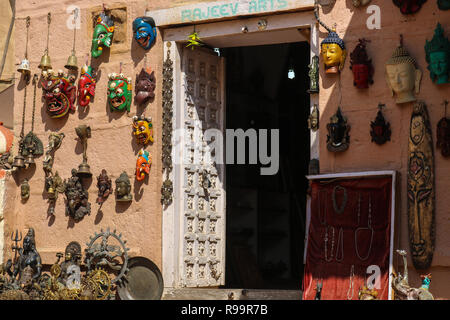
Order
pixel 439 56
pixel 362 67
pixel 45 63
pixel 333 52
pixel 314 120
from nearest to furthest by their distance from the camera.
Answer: pixel 439 56 → pixel 362 67 → pixel 333 52 → pixel 314 120 → pixel 45 63

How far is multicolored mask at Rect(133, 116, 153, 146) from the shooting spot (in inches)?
424

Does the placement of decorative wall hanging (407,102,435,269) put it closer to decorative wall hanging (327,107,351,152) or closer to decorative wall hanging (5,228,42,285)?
decorative wall hanging (327,107,351,152)

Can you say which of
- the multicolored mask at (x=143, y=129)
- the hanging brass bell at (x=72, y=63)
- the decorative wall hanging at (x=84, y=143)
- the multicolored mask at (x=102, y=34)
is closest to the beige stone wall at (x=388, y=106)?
the multicolored mask at (x=143, y=129)

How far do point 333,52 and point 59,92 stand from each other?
3.72 metres

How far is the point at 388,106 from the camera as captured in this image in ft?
30.8

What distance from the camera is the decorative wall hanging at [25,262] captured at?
11.1 m

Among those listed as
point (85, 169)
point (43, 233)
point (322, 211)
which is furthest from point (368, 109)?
point (43, 233)

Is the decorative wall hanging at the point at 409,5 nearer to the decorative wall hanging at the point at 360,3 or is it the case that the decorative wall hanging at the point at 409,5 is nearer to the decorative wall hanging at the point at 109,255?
the decorative wall hanging at the point at 360,3

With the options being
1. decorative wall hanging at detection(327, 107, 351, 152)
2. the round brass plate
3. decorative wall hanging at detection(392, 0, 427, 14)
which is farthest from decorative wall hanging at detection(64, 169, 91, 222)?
decorative wall hanging at detection(392, 0, 427, 14)

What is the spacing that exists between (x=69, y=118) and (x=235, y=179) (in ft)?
9.48

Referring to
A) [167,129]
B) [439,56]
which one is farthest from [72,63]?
[439,56]

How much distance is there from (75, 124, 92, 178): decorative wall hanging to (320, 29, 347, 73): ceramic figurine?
3292 millimetres

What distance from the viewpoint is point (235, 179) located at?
1326cm

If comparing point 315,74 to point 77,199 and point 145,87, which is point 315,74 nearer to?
point 145,87
